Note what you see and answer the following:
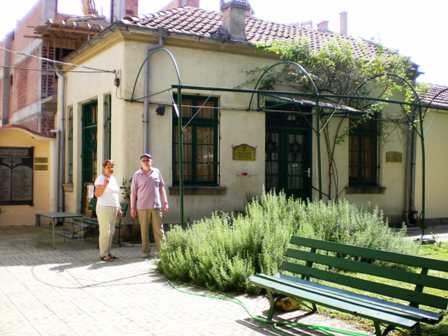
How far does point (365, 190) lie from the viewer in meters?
14.4

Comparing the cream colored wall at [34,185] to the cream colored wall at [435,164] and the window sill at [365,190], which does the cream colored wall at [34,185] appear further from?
the cream colored wall at [435,164]

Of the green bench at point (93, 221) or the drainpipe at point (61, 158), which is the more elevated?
the drainpipe at point (61, 158)

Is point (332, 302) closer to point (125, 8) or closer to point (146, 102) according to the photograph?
point (146, 102)

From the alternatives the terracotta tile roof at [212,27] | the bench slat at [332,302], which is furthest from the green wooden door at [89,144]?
the bench slat at [332,302]

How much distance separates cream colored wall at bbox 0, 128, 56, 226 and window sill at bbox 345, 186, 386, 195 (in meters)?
7.95

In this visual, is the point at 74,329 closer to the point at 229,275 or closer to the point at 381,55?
the point at 229,275

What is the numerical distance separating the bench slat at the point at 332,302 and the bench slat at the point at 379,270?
455mm

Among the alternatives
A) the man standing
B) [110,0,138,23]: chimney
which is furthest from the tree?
[110,0,138,23]: chimney

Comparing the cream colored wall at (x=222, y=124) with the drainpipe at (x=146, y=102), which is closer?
the drainpipe at (x=146, y=102)

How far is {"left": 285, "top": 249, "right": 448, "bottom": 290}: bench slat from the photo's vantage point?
4.63 metres

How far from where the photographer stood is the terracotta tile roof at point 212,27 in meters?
12.0

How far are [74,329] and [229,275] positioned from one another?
224 cm

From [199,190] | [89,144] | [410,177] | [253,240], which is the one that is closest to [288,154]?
[199,190]

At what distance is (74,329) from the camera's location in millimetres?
5320
